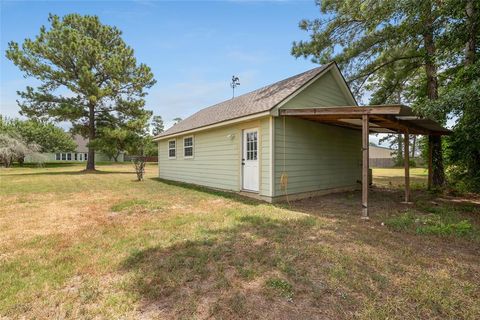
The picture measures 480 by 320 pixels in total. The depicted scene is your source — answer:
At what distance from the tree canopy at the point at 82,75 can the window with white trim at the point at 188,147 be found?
32.1ft

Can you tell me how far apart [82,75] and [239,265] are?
62.4ft

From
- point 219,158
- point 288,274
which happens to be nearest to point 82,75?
point 219,158

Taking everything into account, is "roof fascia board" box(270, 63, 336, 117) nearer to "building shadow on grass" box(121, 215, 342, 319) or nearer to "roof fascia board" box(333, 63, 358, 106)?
"roof fascia board" box(333, 63, 358, 106)

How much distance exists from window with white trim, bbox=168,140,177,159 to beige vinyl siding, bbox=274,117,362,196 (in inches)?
288

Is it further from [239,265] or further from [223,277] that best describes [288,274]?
[223,277]

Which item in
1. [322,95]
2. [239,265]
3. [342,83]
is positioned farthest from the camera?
[342,83]

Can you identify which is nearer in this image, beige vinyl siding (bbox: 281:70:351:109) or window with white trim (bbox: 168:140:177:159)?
beige vinyl siding (bbox: 281:70:351:109)

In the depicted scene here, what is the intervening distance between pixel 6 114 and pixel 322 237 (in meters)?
44.1

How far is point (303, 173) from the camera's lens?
7.82 meters

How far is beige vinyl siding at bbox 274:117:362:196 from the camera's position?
727cm

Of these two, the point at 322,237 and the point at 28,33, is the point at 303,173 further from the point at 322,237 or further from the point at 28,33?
the point at 28,33

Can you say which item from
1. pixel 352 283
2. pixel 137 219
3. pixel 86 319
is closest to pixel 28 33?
pixel 137 219

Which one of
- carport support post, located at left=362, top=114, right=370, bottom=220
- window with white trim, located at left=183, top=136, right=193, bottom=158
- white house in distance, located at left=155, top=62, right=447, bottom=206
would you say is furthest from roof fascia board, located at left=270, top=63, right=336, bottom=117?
window with white trim, located at left=183, top=136, right=193, bottom=158

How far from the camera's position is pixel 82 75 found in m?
17.2
